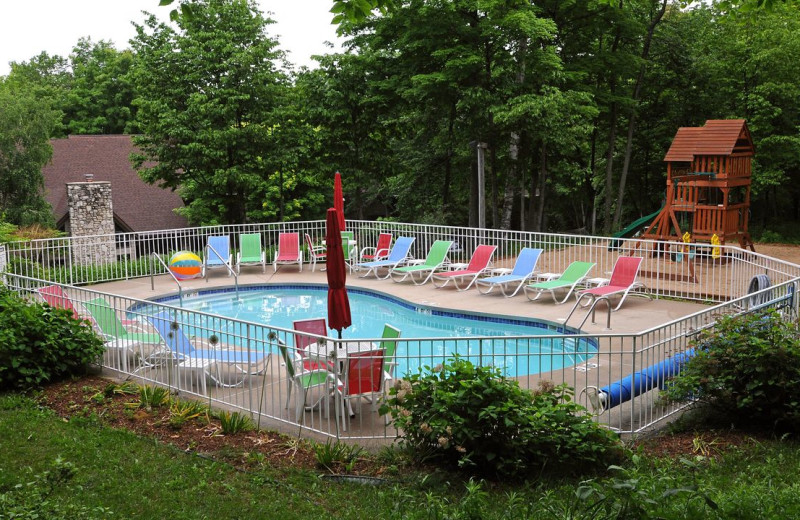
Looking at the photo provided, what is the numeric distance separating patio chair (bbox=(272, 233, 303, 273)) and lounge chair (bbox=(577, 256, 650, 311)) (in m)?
7.21

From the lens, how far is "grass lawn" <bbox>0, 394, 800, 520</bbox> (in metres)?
4.64

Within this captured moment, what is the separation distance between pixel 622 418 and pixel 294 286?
1050 centimetres

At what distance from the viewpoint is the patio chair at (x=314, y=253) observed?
58.3 feet

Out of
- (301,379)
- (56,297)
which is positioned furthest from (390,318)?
(301,379)

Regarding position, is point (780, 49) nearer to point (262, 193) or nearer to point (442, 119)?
point (442, 119)

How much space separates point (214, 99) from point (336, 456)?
1834 cm

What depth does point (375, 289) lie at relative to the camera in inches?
622

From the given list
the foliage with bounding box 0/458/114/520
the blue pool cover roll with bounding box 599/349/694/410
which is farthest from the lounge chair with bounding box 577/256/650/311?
the foliage with bounding box 0/458/114/520

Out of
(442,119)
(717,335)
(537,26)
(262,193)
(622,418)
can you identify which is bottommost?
(622,418)

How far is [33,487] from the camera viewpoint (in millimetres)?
5383

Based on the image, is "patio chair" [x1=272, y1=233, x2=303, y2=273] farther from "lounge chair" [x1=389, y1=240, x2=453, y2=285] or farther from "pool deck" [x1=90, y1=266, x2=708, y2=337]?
"lounge chair" [x1=389, y1=240, x2=453, y2=285]

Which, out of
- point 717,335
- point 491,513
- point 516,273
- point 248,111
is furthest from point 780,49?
point 491,513

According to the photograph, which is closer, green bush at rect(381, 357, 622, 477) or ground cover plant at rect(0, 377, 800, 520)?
ground cover plant at rect(0, 377, 800, 520)

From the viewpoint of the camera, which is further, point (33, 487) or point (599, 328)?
point (599, 328)
